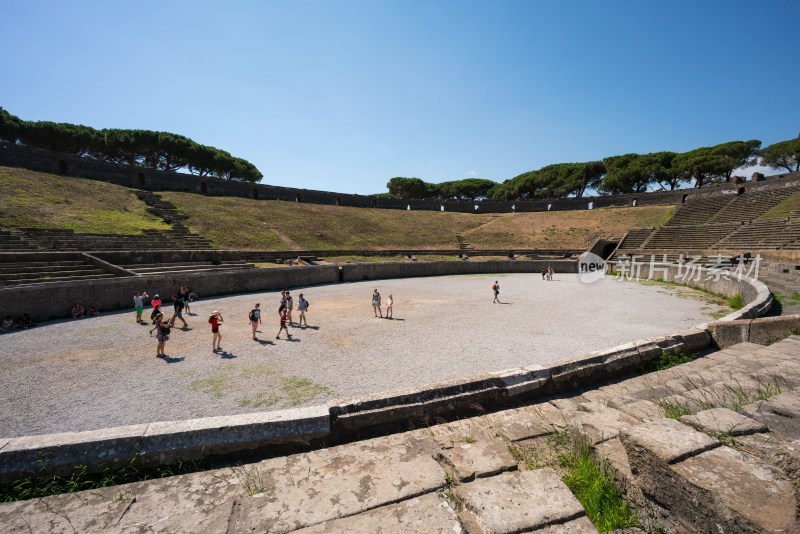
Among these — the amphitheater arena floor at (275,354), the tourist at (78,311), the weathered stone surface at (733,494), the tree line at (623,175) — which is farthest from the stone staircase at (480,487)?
the tree line at (623,175)

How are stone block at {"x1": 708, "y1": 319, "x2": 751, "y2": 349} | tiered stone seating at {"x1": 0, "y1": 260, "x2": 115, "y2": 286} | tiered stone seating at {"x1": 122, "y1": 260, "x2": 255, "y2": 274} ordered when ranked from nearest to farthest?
stone block at {"x1": 708, "y1": 319, "x2": 751, "y2": 349}
tiered stone seating at {"x1": 0, "y1": 260, "x2": 115, "y2": 286}
tiered stone seating at {"x1": 122, "y1": 260, "x2": 255, "y2": 274}

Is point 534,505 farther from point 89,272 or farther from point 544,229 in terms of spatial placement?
point 544,229

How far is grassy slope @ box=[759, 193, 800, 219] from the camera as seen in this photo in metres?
31.2

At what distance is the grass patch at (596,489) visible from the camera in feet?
8.48

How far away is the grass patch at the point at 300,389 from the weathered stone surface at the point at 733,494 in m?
6.28

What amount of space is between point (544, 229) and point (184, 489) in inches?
2109

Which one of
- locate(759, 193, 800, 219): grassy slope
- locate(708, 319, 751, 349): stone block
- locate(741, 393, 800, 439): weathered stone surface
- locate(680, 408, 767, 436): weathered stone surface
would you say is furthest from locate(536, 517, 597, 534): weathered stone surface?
locate(759, 193, 800, 219): grassy slope

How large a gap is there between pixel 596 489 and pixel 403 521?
1709 mm

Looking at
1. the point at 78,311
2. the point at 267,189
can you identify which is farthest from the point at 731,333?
the point at 267,189

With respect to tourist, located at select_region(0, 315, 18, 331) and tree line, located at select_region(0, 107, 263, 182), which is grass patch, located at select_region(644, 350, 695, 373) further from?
tree line, located at select_region(0, 107, 263, 182)

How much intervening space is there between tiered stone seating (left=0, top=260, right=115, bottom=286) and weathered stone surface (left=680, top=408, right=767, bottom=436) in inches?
880

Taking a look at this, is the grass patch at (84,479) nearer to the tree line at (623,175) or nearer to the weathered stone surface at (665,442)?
the weathered stone surface at (665,442)

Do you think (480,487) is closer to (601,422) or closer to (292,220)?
(601,422)

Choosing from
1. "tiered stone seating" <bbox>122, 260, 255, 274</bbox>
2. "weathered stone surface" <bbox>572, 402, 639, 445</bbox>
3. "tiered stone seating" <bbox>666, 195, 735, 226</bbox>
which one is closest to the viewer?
"weathered stone surface" <bbox>572, 402, 639, 445</bbox>
